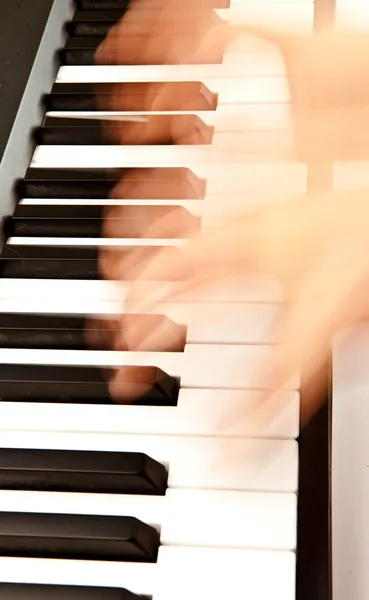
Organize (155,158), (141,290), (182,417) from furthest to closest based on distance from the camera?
(155,158) → (141,290) → (182,417)

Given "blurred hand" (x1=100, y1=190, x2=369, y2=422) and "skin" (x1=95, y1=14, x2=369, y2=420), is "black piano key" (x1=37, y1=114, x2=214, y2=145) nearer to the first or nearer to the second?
"skin" (x1=95, y1=14, x2=369, y2=420)

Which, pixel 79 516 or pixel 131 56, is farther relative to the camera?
pixel 131 56

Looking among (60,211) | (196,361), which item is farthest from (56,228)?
(196,361)

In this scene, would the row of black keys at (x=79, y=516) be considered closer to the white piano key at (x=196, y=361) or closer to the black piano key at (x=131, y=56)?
the white piano key at (x=196, y=361)

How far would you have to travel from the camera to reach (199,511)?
682 millimetres

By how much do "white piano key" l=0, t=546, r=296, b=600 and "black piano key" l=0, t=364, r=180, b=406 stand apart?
147 millimetres

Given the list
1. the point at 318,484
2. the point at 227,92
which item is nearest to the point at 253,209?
the point at 227,92

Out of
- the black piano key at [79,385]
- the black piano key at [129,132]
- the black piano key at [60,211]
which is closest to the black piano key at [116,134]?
the black piano key at [129,132]

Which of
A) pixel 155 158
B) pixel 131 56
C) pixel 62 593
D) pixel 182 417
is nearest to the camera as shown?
pixel 62 593

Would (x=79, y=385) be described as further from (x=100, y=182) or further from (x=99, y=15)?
(x=99, y=15)

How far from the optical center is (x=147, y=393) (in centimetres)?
76

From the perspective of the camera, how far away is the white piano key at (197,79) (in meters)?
1.04

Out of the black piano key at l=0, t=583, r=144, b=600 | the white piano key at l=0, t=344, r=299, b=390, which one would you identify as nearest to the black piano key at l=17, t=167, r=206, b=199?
the white piano key at l=0, t=344, r=299, b=390

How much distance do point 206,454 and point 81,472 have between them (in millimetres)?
106
